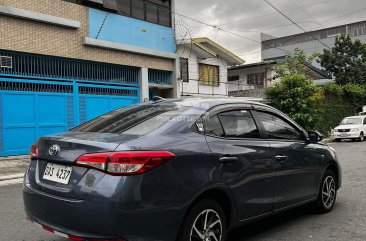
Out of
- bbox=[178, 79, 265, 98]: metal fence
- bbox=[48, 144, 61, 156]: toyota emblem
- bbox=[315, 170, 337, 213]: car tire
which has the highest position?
bbox=[178, 79, 265, 98]: metal fence

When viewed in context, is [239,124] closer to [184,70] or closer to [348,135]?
[184,70]

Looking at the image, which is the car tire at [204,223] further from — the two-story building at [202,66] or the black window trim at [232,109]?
the two-story building at [202,66]

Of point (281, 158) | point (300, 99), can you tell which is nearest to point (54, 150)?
point (281, 158)

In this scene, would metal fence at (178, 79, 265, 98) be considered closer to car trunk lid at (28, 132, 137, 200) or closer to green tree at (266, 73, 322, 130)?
green tree at (266, 73, 322, 130)

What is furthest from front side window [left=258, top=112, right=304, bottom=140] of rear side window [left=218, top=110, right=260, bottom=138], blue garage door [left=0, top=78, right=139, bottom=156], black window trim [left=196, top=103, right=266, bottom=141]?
blue garage door [left=0, top=78, right=139, bottom=156]

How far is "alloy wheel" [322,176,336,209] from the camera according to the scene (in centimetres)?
593

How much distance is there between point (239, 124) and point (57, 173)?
199 centimetres

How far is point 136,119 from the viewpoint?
419cm

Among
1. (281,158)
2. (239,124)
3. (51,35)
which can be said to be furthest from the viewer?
(51,35)

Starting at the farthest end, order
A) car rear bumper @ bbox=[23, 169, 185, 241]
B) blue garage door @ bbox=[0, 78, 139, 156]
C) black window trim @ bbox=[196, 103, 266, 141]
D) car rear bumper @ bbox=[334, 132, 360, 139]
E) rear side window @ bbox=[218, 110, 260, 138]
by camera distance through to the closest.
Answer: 1. car rear bumper @ bbox=[334, 132, 360, 139]
2. blue garage door @ bbox=[0, 78, 139, 156]
3. rear side window @ bbox=[218, 110, 260, 138]
4. black window trim @ bbox=[196, 103, 266, 141]
5. car rear bumper @ bbox=[23, 169, 185, 241]

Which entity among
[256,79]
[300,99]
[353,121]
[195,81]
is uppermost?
[256,79]

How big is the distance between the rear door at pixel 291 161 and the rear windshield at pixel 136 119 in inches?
47.8

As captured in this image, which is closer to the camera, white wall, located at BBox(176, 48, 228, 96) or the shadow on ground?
the shadow on ground

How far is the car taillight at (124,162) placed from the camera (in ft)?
10.9
